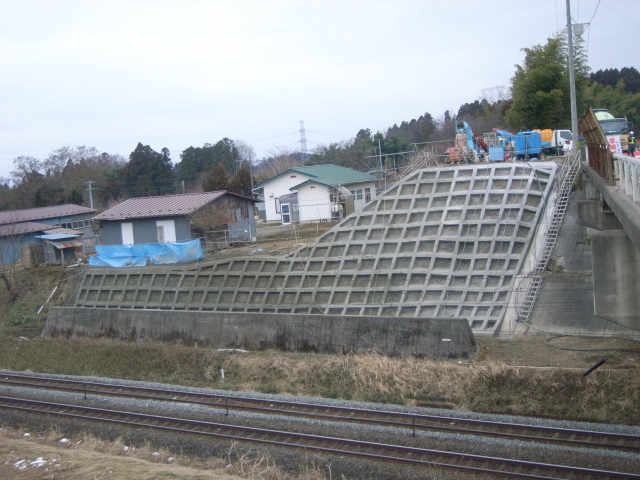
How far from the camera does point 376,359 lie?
15.0 m

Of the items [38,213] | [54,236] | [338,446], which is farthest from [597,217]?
[38,213]

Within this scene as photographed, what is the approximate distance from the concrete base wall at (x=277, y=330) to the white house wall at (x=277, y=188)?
58.4 feet

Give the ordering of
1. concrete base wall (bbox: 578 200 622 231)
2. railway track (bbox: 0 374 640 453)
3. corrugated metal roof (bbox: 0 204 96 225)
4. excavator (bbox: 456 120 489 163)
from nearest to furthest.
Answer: railway track (bbox: 0 374 640 453)
concrete base wall (bbox: 578 200 622 231)
excavator (bbox: 456 120 489 163)
corrugated metal roof (bbox: 0 204 96 225)

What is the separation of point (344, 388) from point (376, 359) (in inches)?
48.9

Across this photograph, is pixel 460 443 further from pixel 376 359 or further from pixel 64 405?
pixel 64 405

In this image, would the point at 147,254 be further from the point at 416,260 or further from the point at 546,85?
the point at 546,85

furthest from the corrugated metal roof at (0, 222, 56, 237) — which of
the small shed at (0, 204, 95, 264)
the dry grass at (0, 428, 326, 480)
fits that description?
the dry grass at (0, 428, 326, 480)

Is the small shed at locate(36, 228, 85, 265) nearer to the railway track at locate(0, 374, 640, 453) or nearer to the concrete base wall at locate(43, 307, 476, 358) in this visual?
the concrete base wall at locate(43, 307, 476, 358)

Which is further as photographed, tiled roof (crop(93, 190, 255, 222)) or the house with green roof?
the house with green roof

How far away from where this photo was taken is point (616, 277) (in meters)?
14.0

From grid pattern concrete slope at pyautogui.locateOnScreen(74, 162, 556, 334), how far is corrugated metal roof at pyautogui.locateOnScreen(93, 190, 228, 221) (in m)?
6.53

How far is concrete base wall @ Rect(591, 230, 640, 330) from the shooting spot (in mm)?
13797

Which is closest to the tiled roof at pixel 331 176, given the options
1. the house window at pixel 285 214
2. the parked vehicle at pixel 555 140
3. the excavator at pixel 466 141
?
the house window at pixel 285 214

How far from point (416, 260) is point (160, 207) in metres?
16.4
